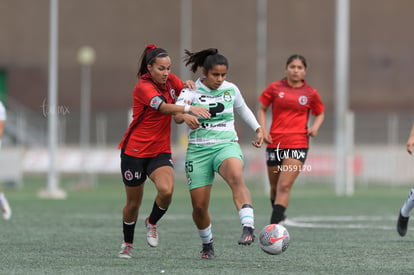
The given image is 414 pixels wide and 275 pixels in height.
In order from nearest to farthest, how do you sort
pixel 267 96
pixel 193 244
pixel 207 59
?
pixel 207 59 → pixel 193 244 → pixel 267 96

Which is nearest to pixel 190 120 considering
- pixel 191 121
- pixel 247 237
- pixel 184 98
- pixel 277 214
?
pixel 191 121

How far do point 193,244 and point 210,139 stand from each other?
2.12 m

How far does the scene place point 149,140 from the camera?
402 inches

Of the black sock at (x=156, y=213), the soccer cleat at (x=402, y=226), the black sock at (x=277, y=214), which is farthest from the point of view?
the black sock at (x=277, y=214)

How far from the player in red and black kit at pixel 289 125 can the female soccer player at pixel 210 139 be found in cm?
310

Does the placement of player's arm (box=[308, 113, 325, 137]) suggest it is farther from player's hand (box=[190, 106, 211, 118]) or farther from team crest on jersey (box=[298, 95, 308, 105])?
player's hand (box=[190, 106, 211, 118])

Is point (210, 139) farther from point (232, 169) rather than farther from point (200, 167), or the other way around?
point (232, 169)

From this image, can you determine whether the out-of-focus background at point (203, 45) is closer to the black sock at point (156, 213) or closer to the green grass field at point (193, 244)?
the green grass field at point (193, 244)

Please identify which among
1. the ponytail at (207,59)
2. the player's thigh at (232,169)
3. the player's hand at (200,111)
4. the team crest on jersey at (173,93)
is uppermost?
the ponytail at (207,59)

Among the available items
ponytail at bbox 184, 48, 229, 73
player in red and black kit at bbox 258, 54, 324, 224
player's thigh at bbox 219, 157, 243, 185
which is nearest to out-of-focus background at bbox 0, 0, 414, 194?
player in red and black kit at bbox 258, 54, 324, 224

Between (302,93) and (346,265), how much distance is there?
4.41m

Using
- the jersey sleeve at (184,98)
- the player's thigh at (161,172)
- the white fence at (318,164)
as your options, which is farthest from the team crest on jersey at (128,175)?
the white fence at (318,164)

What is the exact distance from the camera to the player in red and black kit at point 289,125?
1323cm

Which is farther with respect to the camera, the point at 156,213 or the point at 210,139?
the point at 156,213
